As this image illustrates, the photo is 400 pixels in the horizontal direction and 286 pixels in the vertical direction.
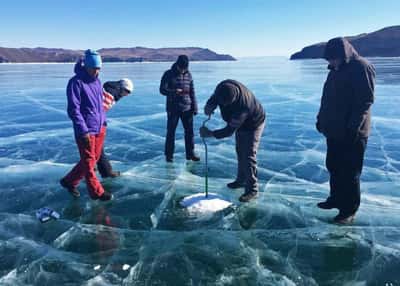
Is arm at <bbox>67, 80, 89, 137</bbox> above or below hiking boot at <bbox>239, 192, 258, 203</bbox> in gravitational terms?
above

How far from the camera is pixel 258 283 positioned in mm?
2861

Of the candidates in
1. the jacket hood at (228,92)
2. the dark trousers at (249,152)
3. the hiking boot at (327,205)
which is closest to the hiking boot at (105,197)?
the dark trousers at (249,152)

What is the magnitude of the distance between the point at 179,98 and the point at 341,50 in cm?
313

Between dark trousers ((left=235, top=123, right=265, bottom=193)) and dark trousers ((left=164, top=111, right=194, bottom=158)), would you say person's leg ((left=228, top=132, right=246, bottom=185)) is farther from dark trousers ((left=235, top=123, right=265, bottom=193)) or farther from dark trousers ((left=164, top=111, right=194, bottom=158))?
dark trousers ((left=164, top=111, right=194, bottom=158))

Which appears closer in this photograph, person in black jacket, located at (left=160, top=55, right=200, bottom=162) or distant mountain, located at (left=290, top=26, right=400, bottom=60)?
person in black jacket, located at (left=160, top=55, right=200, bottom=162)

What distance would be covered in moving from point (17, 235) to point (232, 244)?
2.13m

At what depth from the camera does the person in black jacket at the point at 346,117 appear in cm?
340

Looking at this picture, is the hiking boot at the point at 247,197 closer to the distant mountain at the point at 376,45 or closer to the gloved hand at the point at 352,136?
the gloved hand at the point at 352,136

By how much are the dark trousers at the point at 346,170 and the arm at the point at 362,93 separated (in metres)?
0.25

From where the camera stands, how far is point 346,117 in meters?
3.61

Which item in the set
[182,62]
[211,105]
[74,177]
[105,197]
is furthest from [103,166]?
Result: [182,62]

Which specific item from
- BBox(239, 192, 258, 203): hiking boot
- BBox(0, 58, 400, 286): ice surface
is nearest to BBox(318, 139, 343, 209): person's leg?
BBox(0, 58, 400, 286): ice surface

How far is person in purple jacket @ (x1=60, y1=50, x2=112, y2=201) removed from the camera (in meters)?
4.14

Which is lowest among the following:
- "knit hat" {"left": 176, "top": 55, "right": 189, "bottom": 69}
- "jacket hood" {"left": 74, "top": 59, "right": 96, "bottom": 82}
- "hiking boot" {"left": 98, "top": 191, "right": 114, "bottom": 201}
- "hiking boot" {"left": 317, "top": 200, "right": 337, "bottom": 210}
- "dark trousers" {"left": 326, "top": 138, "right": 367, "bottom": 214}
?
"hiking boot" {"left": 98, "top": 191, "right": 114, "bottom": 201}
